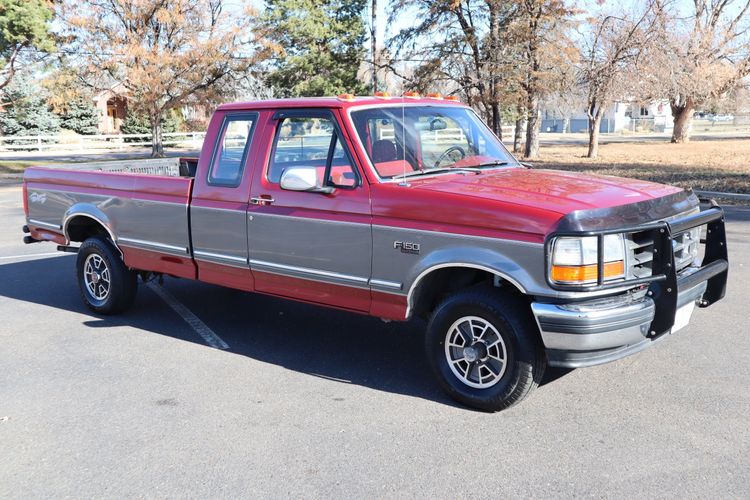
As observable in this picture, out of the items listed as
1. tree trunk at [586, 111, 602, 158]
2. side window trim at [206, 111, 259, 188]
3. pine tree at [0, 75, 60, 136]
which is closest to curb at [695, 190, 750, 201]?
side window trim at [206, 111, 259, 188]

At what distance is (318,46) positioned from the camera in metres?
40.1

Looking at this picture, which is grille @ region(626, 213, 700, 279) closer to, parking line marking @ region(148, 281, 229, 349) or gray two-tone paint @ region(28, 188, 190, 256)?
parking line marking @ region(148, 281, 229, 349)

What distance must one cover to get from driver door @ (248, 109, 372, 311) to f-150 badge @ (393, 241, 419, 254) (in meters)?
0.23

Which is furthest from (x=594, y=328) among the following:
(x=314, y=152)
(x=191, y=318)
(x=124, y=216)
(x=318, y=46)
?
(x=318, y=46)

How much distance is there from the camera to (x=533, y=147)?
96.7 ft

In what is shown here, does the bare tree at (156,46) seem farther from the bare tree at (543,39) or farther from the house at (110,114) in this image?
the house at (110,114)

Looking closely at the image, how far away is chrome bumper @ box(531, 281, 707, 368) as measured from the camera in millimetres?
4164

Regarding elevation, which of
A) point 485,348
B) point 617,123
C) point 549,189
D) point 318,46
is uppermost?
point 318,46

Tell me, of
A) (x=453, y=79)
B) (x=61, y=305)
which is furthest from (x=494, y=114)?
(x=61, y=305)

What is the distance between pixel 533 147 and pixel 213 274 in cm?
2501

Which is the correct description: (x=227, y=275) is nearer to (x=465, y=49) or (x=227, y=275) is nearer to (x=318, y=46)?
(x=465, y=49)

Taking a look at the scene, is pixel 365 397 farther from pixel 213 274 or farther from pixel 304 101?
pixel 304 101

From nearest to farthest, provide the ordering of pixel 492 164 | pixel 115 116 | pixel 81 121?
1. pixel 492 164
2. pixel 81 121
3. pixel 115 116

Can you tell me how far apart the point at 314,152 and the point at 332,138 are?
0.86ft
